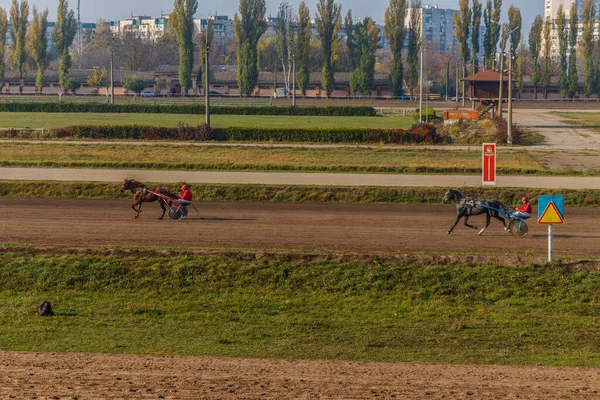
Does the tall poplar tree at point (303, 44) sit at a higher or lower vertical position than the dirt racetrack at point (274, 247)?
higher

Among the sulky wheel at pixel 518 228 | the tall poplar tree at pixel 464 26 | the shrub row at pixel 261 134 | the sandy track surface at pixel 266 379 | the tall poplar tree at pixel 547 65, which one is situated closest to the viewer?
the sandy track surface at pixel 266 379

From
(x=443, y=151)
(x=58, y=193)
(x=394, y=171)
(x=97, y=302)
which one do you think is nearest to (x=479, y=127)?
(x=443, y=151)

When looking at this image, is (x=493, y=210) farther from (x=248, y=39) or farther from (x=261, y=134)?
(x=248, y=39)

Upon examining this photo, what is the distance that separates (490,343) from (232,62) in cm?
15530

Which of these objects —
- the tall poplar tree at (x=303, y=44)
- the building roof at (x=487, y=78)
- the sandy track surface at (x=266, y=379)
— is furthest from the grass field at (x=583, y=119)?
the sandy track surface at (x=266, y=379)

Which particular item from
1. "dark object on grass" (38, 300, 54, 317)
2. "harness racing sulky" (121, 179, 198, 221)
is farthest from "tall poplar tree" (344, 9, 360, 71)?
"dark object on grass" (38, 300, 54, 317)

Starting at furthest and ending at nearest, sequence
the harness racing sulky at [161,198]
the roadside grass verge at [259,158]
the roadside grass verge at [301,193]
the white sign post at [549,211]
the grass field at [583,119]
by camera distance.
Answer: the grass field at [583,119] < the roadside grass verge at [259,158] < the roadside grass verge at [301,193] < the harness racing sulky at [161,198] < the white sign post at [549,211]

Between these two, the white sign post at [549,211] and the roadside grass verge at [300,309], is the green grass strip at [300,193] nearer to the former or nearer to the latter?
the white sign post at [549,211]

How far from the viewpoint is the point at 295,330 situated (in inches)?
519

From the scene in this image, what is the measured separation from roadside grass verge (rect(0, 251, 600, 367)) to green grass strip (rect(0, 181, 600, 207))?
9117mm

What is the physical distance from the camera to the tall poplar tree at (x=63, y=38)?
104562mm

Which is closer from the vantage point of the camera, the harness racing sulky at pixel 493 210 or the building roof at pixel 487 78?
the harness racing sulky at pixel 493 210

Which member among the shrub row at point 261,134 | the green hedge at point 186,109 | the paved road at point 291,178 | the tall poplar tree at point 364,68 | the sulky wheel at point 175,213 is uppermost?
the tall poplar tree at point 364,68

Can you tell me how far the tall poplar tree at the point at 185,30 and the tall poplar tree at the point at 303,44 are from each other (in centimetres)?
1189
